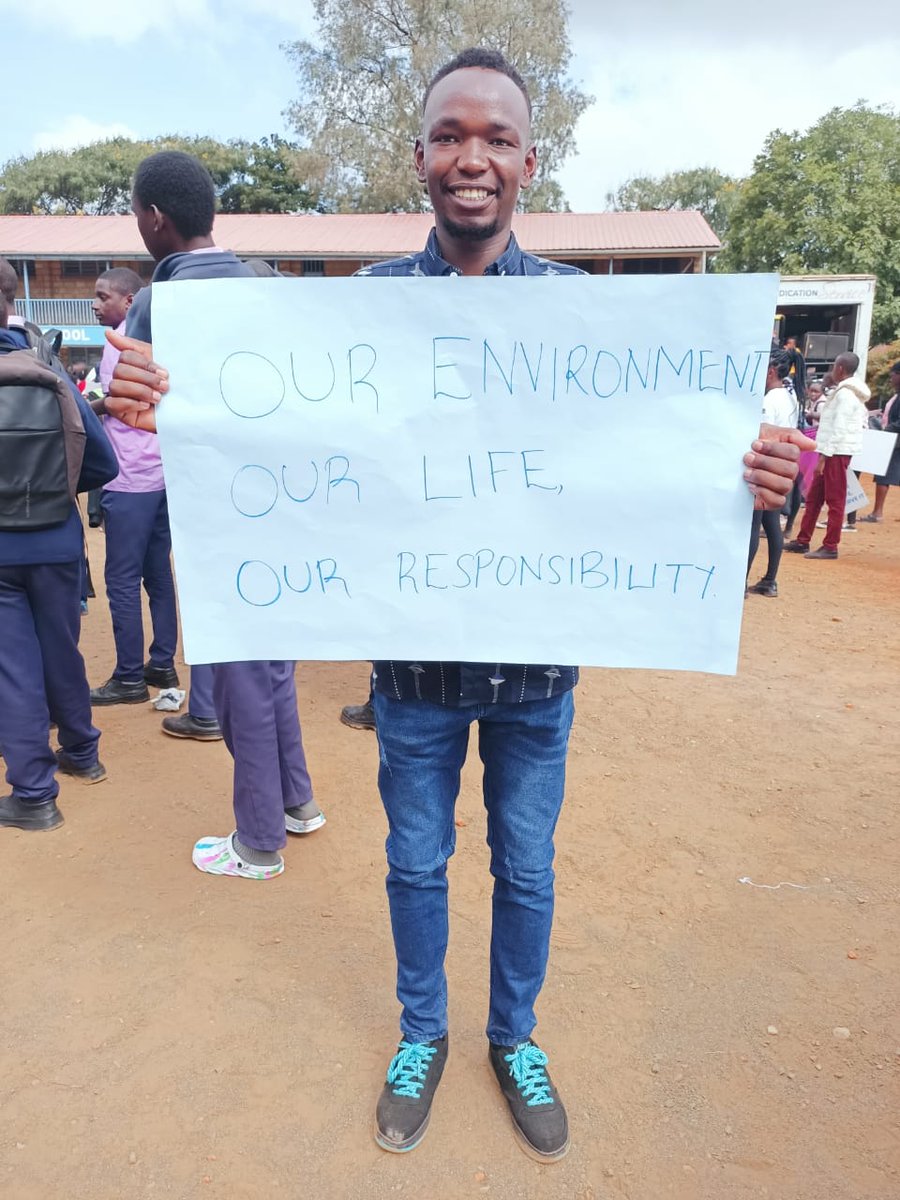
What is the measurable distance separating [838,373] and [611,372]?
8.33 meters

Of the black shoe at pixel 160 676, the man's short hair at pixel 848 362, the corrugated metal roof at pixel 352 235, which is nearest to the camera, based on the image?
the black shoe at pixel 160 676

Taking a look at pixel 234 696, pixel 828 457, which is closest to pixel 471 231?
pixel 234 696

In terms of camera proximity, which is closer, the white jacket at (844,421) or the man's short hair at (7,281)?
the man's short hair at (7,281)

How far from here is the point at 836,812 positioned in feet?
11.4

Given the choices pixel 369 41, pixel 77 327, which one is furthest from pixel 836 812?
pixel 369 41

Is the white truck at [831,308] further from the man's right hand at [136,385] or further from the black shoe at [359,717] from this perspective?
the man's right hand at [136,385]

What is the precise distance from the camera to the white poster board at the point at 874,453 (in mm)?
9234

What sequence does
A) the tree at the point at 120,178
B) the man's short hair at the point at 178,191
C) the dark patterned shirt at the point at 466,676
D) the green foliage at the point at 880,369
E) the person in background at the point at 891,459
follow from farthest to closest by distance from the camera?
the tree at the point at 120,178, the green foliage at the point at 880,369, the person in background at the point at 891,459, the man's short hair at the point at 178,191, the dark patterned shirt at the point at 466,676

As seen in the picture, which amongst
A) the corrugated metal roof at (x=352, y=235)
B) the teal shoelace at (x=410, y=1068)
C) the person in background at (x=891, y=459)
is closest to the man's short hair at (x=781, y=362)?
the person in background at (x=891, y=459)

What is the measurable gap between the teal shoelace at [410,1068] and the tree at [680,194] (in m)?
57.1

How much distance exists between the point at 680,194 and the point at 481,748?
59.0 metres

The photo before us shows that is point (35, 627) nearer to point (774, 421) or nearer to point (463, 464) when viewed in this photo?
point (463, 464)

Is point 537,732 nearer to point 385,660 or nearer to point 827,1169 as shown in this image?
point 385,660

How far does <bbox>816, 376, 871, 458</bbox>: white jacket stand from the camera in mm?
8172
